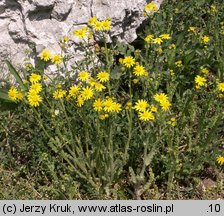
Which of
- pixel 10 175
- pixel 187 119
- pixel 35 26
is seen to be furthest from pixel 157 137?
pixel 35 26

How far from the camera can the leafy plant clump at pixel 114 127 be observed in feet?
8.21

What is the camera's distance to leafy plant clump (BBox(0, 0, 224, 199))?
2.50m

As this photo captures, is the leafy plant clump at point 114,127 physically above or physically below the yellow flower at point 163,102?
below

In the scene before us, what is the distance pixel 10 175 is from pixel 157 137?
3.59ft

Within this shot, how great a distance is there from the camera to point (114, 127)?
2611mm

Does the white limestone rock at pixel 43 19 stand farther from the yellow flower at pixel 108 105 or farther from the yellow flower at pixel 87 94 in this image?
the yellow flower at pixel 108 105

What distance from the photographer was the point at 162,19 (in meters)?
3.69

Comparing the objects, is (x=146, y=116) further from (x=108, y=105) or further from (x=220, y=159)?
(x=220, y=159)

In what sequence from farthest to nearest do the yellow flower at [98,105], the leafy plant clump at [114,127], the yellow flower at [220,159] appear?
the yellow flower at [220,159] → the leafy plant clump at [114,127] → the yellow flower at [98,105]

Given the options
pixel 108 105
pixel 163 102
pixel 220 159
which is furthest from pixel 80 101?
pixel 220 159

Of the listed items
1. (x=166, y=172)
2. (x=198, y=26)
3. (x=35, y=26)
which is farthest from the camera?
(x=198, y=26)

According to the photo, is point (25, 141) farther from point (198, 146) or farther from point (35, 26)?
point (198, 146)

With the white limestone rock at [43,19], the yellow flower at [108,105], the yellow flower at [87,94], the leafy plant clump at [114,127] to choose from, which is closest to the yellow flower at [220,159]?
the leafy plant clump at [114,127]

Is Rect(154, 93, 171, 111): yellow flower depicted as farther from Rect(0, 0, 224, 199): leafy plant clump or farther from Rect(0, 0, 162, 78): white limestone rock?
Rect(0, 0, 162, 78): white limestone rock
